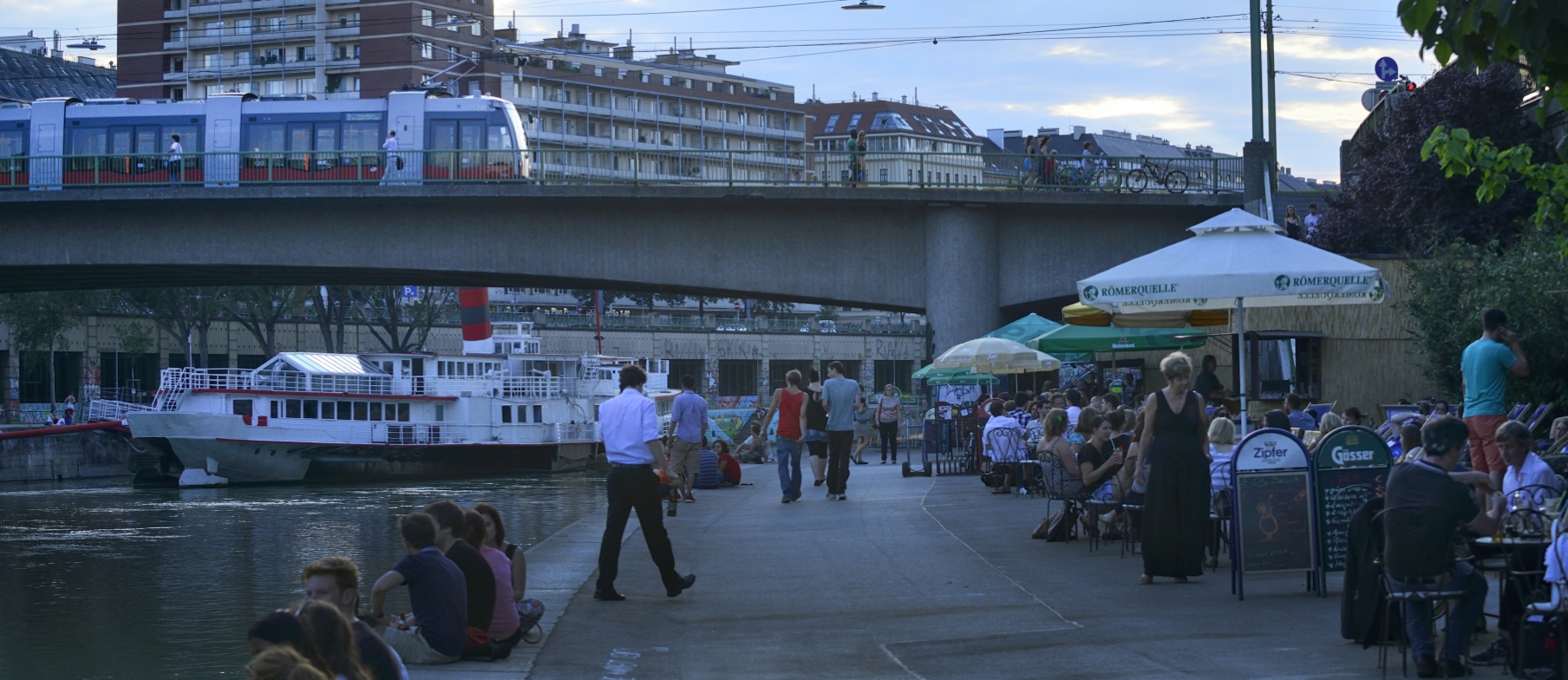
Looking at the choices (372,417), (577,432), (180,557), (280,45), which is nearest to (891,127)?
(280,45)

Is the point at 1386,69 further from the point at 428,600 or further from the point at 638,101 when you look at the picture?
the point at 638,101

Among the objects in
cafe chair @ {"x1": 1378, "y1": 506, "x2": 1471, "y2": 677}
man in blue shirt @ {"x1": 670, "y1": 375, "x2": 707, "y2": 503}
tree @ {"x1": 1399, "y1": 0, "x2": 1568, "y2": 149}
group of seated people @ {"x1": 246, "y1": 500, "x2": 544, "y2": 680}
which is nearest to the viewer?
tree @ {"x1": 1399, "y1": 0, "x2": 1568, "y2": 149}

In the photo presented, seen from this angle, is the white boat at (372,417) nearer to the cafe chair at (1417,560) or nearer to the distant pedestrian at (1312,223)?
the distant pedestrian at (1312,223)

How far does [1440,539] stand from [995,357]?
16480 mm

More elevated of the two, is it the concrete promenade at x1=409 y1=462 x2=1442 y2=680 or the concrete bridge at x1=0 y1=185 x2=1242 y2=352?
the concrete bridge at x1=0 y1=185 x2=1242 y2=352

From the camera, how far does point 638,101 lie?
124250mm

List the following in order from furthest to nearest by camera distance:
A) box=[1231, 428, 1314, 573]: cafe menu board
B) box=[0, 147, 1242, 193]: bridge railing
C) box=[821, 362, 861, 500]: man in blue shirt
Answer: box=[0, 147, 1242, 193]: bridge railing < box=[821, 362, 861, 500]: man in blue shirt < box=[1231, 428, 1314, 573]: cafe menu board

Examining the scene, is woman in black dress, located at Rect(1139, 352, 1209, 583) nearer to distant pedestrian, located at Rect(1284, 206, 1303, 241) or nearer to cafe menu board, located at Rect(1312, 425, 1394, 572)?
cafe menu board, located at Rect(1312, 425, 1394, 572)

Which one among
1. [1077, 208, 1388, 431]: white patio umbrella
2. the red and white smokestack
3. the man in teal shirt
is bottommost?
the man in teal shirt

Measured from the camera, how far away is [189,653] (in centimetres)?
1128

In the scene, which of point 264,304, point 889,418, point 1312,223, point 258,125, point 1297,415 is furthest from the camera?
point 264,304

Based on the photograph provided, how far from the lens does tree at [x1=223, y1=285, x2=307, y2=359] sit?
68.3m

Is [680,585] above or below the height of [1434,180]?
below

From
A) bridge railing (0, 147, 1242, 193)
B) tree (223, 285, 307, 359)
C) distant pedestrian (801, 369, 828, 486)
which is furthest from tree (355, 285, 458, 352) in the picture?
distant pedestrian (801, 369, 828, 486)
